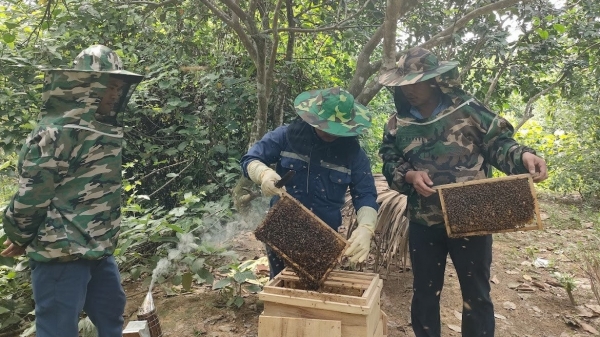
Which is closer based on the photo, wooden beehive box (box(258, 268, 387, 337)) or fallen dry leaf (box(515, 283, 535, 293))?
wooden beehive box (box(258, 268, 387, 337))

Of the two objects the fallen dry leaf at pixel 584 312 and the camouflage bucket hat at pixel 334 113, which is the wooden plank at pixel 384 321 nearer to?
the camouflage bucket hat at pixel 334 113

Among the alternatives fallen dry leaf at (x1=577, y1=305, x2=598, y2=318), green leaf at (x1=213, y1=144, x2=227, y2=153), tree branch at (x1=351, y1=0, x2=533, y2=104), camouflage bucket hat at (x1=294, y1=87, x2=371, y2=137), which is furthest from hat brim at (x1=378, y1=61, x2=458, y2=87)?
green leaf at (x1=213, y1=144, x2=227, y2=153)

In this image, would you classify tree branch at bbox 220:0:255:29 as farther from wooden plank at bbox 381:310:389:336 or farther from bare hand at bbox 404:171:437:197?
wooden plank at bbox 381:310:389:336

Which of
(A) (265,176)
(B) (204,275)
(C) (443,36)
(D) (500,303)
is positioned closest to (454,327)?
(D) (500,303)

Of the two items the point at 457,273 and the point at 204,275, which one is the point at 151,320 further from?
the point at 457,273

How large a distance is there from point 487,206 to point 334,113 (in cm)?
116

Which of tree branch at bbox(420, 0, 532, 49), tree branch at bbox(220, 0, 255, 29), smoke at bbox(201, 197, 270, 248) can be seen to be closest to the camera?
tree branch at bbox(420, 0, 532, 49)

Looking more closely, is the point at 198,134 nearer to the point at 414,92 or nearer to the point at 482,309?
the point at 414,92

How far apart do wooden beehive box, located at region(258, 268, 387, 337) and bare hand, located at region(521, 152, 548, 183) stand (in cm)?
118

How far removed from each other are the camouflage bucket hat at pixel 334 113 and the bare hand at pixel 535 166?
99cm

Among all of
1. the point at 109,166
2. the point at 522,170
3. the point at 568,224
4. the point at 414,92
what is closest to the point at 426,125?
the point at 414,92

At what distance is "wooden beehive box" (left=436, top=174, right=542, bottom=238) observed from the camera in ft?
8.28

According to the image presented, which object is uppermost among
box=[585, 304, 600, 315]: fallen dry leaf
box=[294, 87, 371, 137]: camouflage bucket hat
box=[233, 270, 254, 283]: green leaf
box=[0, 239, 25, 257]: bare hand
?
box=[294, 87, 371, 137]: camouflage bucket hat

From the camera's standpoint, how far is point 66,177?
2.21 m
